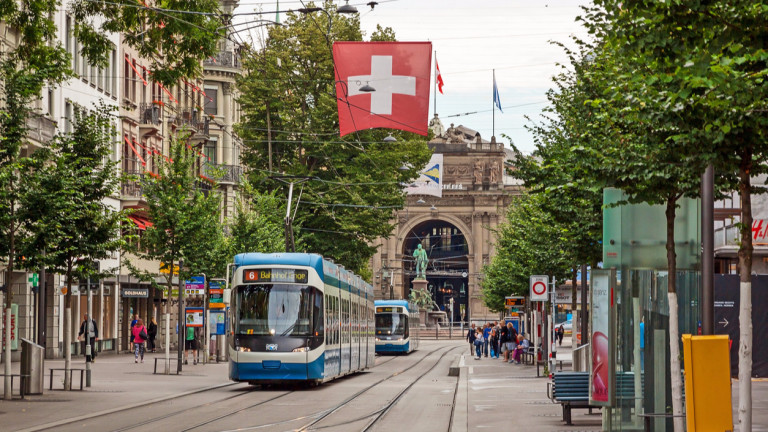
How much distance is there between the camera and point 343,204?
49.8 m

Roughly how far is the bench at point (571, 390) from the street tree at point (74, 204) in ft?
34.7

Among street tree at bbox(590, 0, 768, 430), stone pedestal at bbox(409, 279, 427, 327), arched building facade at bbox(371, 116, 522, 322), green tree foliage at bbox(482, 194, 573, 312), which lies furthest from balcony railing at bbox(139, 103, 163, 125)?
arched building facade at bbox(371, 116, 522, 322)

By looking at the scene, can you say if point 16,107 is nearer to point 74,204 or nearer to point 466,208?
point 74,204

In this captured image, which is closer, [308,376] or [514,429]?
[514,429]

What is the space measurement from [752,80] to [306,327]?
19212 mm

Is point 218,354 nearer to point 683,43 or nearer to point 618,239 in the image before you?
point 618,239

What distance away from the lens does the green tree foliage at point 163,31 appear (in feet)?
57.6

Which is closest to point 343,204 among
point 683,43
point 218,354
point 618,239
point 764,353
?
point 218,354

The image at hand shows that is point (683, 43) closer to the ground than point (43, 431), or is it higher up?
higher up

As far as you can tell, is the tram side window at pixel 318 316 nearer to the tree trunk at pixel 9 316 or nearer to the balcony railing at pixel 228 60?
the tree trunk at pixel 9 316

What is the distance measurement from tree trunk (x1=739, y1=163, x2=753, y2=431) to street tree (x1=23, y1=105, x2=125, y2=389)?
15.6 metres

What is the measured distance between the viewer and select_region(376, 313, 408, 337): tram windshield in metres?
63.6

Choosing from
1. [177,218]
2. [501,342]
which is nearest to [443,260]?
[501,342]

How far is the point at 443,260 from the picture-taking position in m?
131
